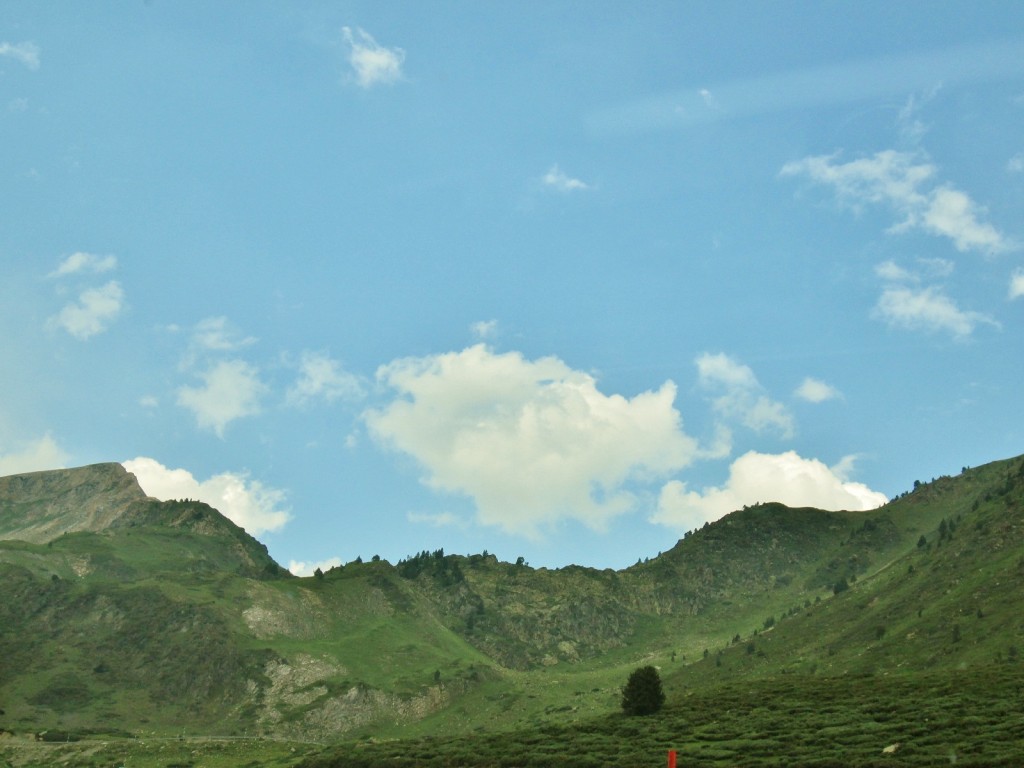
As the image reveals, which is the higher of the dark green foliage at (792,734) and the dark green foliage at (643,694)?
the dark green foliage at (643,694)

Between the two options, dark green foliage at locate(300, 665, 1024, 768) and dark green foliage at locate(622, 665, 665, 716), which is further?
dark green foliage at locate(622, 665, 665, 716)

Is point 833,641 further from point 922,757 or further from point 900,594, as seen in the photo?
point 922,757

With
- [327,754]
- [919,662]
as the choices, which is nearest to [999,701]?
[919,662]

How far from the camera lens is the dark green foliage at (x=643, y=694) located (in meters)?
96.3

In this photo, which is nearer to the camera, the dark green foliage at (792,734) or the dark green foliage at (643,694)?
the dark green foliage at (792,734)

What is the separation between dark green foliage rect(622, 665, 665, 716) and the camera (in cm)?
9631

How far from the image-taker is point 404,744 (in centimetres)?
9862

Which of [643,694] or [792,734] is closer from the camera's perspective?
[792,734]

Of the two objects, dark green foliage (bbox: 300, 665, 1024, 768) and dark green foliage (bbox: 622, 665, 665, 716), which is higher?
dark green foliage (bbox: 622, 665, 665, 716)

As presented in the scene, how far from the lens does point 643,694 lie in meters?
97.1

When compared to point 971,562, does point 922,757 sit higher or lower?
lower

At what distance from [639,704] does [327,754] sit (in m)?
37.1

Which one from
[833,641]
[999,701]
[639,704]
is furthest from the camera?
[833,641]

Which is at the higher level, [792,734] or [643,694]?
[643,694]
